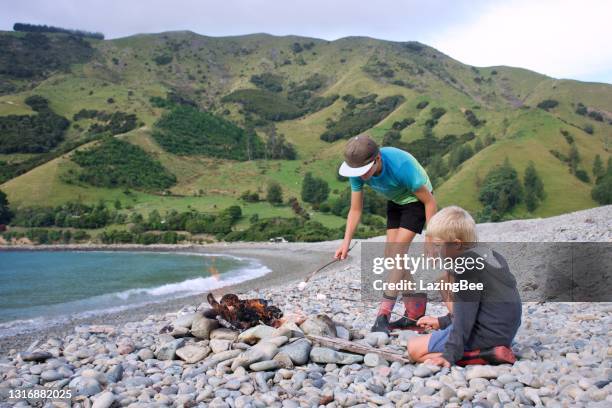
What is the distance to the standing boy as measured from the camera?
18.1ft

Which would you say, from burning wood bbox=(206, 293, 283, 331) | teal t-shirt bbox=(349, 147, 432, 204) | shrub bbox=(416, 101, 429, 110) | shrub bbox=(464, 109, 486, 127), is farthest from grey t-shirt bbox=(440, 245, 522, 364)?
shrub bbox=(416, 101, 429, 110)

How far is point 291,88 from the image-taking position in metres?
183

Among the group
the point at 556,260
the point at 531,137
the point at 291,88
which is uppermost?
the point at 291,88

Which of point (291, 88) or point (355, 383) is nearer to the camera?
point (355, 383)

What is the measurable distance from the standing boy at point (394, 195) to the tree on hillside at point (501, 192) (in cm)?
5692

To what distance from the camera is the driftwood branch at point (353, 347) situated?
521cm

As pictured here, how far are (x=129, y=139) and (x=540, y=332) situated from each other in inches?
4283

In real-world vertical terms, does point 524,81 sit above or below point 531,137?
above

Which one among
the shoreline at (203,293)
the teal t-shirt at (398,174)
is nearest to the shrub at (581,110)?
the shoreline at (203,293)

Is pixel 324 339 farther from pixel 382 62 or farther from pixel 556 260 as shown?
pixel 382 62

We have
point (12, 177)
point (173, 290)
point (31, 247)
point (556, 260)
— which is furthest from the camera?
point (12, 177)

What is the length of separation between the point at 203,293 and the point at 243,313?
14968 millimetres

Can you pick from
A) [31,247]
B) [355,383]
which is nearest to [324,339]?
[355,383]

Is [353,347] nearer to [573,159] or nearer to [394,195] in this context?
[394,195]
